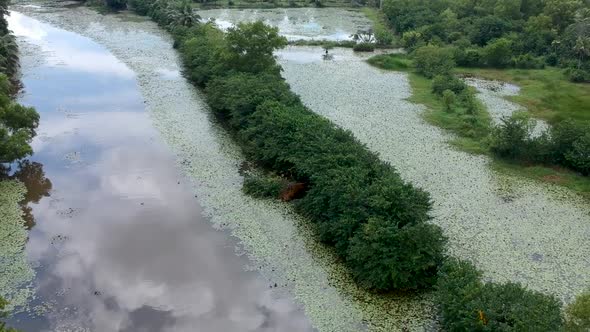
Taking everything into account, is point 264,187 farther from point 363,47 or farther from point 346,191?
point 363,47

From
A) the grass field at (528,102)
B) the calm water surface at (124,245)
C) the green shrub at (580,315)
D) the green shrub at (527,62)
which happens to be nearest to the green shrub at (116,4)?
the grass field at (528,102)

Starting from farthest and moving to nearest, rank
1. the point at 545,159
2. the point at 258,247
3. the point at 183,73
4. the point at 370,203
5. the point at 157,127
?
1. the point at 183,73
2. the point at 157,127
3. the point at 545,159
4. the point at 258,247
5. the point at 370,203

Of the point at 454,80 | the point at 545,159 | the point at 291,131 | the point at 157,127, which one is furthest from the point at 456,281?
the point at 454,80

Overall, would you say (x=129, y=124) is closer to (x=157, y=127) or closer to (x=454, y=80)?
(x=157, y=127)

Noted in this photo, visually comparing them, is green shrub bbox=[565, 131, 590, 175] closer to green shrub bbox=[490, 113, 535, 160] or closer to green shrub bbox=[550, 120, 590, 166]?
green shrub bbox=[550, 120, 590, 166]

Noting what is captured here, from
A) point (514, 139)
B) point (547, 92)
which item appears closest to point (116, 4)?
point (547, 92)

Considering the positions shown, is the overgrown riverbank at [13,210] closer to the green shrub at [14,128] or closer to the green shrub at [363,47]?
the green shrub at [14,128]
